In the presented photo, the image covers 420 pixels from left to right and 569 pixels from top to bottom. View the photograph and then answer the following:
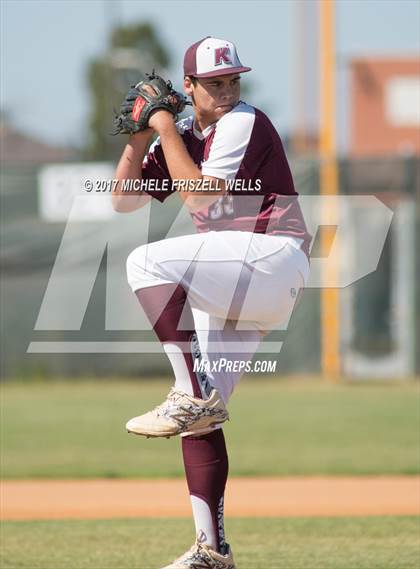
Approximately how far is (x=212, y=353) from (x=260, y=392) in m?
8.72

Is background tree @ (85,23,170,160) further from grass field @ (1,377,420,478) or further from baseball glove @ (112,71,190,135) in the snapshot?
baseball glove @ (112,71,190,135)

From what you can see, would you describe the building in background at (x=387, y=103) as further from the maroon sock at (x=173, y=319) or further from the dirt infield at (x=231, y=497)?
the maroon sock at (x=173, y=319)

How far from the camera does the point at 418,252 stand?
14094mm

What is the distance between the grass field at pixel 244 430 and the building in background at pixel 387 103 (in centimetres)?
2982

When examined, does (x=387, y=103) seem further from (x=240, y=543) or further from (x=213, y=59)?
(x=213, y=59)

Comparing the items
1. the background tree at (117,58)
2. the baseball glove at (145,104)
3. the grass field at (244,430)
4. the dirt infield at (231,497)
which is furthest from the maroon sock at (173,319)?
the background tree at (117,58)

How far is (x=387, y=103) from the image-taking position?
43562 millimetres

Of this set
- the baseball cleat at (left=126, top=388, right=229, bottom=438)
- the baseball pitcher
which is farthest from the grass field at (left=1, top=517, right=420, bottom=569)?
the baseball cleat at (left=126, top=388, right=229, bottom=438)

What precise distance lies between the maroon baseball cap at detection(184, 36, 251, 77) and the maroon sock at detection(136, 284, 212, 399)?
2.75ft

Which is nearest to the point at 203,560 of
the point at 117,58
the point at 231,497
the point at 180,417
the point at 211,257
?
the point at 180,417

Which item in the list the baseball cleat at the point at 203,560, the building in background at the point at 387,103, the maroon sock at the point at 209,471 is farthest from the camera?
A: the building in background at the point at 387,103

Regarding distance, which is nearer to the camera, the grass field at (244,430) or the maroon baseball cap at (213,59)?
the maroon baseball cap at (213,59)

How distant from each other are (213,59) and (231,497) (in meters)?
3.79

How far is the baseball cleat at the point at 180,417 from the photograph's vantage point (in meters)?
4.29
